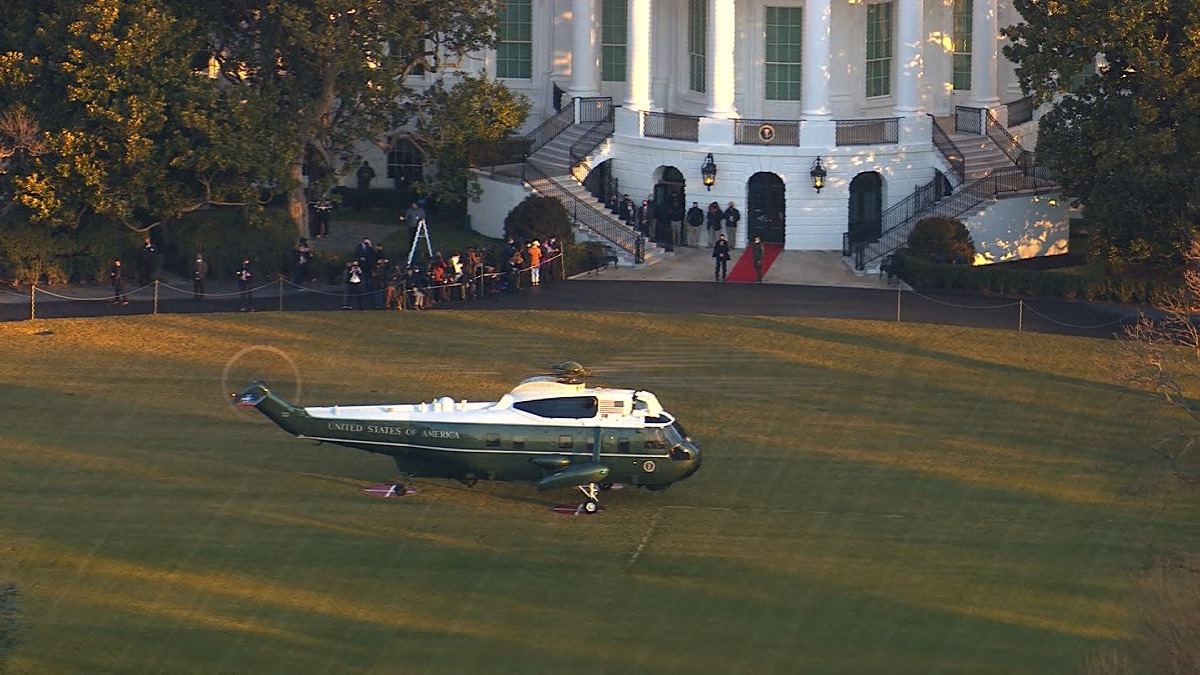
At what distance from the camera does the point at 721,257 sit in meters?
59.1

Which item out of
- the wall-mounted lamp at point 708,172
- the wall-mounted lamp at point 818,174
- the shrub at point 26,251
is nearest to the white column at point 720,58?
the wall-mounted lamp at point 708,172

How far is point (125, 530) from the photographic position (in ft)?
127

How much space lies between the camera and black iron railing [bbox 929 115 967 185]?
206 ft

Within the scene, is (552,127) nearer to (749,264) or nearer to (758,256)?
(749,264)

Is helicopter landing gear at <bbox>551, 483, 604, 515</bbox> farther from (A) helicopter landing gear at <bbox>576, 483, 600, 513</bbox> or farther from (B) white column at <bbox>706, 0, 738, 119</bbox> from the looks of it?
(B) white column at <bbox>706, 0, 738, 119</bbox>

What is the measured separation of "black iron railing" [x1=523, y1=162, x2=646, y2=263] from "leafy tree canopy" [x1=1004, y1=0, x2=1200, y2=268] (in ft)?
36.9

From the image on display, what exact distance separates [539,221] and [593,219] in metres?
2.49

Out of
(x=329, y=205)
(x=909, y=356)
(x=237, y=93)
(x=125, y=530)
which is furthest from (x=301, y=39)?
(x=125, y=530)

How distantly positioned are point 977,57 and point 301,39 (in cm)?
1983

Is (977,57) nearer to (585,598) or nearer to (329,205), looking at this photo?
(329,205)

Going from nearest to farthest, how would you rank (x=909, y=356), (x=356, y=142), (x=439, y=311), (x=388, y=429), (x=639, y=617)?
(x=639, y=617), (x=388, y=429), (x=909, y=356), (x=439, y=311), (x=356, y=142)

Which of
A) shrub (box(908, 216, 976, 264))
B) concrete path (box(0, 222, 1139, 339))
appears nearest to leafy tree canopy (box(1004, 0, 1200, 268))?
concrete path (box(0, 222, 1139, 339))

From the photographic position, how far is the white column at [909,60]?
63.9 meters

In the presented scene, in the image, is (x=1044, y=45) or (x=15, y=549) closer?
(x=15, y=549)
